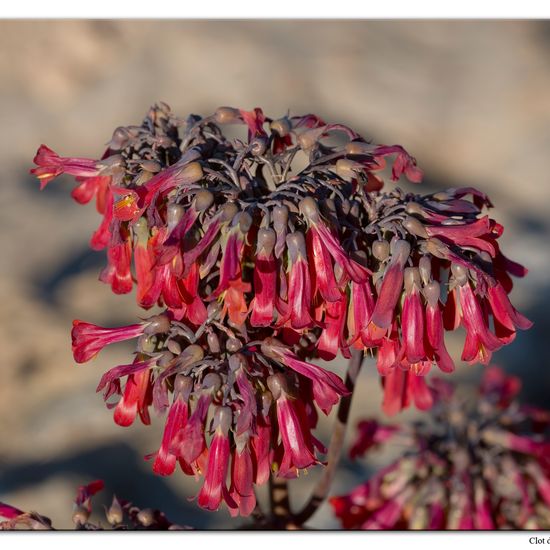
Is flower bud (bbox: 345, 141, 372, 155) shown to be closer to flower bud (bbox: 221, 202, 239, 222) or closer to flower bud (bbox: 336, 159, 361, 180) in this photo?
flower bud (bbox: 336, 159, 361, 180)

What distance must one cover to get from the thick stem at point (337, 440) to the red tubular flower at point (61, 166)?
0.50 m

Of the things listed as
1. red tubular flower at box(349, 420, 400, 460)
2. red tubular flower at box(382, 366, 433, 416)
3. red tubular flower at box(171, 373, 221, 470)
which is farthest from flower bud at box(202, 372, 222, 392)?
red tubular flower at box(349, 420, 400, 460)

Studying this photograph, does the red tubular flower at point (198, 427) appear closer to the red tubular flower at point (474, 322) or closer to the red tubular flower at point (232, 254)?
the red tubular flower at point (232, 254)

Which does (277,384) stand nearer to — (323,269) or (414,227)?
(323,269)

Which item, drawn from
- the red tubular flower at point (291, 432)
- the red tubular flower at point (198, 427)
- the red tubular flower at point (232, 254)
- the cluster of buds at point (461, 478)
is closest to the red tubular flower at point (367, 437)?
the cluster of buds at point (461, 478)

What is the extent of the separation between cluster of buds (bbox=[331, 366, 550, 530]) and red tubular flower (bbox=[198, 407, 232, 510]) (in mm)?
723

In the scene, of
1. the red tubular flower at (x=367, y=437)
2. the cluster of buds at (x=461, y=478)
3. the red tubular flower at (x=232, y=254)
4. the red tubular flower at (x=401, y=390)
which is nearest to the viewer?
the red tubular flower at (x=232, y=254)

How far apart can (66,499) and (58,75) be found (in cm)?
217

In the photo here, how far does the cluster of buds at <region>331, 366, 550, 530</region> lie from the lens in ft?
5.84

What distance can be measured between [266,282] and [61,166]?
41 centimetres

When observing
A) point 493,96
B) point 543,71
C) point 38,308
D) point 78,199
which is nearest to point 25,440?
point 38,308

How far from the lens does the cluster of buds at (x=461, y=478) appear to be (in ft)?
5.84

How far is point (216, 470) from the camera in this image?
1.19m
